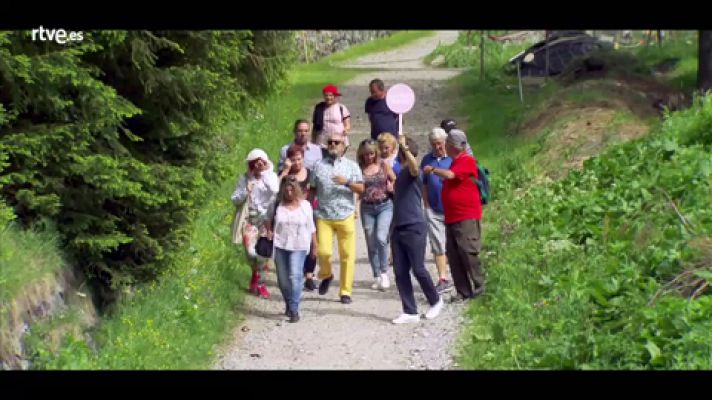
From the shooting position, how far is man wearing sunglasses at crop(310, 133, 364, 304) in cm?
1288

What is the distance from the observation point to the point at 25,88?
10.6 meters

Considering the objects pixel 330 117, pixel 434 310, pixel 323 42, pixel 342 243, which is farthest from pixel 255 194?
pixel 323 42

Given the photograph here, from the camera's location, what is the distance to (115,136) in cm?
1116

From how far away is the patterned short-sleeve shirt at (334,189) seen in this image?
12891 millimetres

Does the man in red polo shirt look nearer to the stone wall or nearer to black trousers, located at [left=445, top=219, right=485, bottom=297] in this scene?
black trousers, located at [left=445, top=219, right=485, bottom=297]

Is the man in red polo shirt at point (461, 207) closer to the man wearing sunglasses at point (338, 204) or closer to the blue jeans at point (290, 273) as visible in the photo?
the man wearing sunglasses at point (338, 204)

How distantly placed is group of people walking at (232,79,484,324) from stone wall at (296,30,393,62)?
21470mm

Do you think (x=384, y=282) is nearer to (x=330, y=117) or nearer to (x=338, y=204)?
(x=338, y=204)

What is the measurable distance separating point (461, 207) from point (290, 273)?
1.82 metres

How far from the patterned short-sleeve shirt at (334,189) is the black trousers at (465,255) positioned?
1027 millimetres

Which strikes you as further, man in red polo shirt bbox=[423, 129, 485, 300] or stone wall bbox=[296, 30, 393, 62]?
stone wall bbox=[296, 30, 393, 62]

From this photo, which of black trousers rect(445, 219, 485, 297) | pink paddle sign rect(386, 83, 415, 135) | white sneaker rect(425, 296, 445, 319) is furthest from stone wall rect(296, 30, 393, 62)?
white sneaker rect(425, 296, 445, 319)

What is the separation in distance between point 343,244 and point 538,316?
235 centimetres
